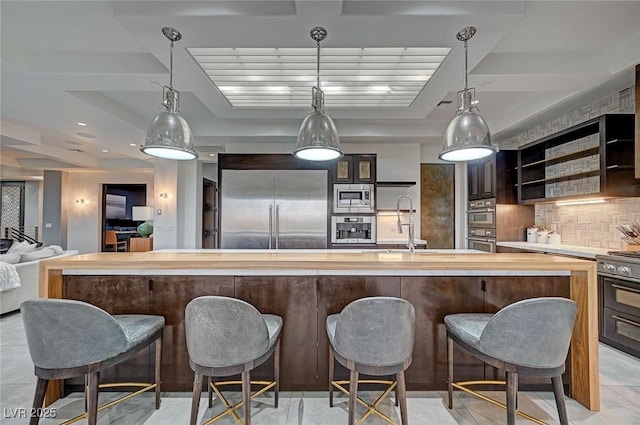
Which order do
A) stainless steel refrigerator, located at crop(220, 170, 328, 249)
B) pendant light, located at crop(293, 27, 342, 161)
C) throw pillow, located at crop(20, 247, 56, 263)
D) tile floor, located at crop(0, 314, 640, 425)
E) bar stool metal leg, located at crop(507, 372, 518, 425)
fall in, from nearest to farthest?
bar stool metal leg, located at crop(507, 372, 518, 425)
tile floor, located at crop(0, 314, 640, 425)
pendant light, located at crop(293, 27, 342, 161)
throw pillow, located at crop(20, 247, 56, 263)
stainless steel refrigerator, located at crop(220, 170, 328, 249)

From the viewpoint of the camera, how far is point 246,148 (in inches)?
218

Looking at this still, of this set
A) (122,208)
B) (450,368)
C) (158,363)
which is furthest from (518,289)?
(122,208)

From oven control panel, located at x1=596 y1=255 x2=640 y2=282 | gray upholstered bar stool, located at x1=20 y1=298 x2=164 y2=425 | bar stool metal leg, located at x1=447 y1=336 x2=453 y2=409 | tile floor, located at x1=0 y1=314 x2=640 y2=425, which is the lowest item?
tile floor, located at x1=0 y1=314 x2=640 y2=425

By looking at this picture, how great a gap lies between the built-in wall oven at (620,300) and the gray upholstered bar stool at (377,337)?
2480 mm

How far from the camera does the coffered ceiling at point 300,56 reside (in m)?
2.08

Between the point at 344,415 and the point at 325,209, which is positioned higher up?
the point at 325,209

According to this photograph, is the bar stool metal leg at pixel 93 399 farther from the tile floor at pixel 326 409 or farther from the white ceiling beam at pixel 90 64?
the white ceiling beam at pixel 90 64

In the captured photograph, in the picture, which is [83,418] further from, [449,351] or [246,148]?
[246,148]

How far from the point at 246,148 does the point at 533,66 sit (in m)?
4.18

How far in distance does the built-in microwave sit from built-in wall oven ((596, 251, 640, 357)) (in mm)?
2747

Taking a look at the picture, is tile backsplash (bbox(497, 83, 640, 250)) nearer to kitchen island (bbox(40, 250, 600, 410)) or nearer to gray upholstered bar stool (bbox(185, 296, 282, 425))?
kitchen island (bbox(40, 250, 600, 410))

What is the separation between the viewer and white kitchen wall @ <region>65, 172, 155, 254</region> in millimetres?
8945

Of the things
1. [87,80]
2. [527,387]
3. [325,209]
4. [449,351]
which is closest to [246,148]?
[325,209]

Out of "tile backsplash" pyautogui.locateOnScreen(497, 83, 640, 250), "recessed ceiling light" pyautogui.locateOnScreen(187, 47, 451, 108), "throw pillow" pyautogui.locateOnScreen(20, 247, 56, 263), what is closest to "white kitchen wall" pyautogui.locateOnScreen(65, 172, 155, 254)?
"throw pillow" pyautogui.locateOnScreen(20, 247, 56, 263)
